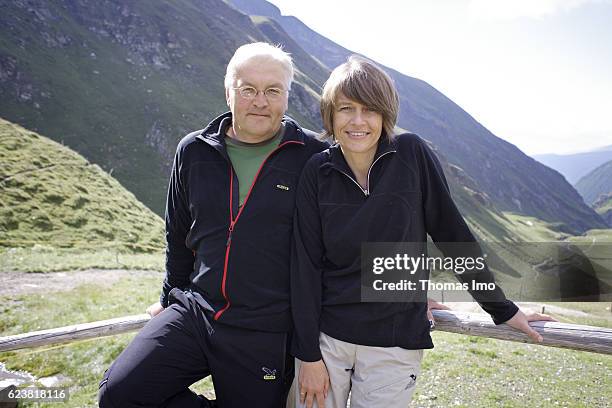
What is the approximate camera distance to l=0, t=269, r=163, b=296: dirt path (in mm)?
15977

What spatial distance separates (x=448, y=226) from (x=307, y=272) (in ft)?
4.25

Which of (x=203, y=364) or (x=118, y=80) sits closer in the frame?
(x=203, y=364)

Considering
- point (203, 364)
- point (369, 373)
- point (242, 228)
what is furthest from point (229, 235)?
point (369, 373)

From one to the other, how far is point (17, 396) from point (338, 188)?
18.1 ft

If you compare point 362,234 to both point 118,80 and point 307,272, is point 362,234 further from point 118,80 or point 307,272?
point 118,80

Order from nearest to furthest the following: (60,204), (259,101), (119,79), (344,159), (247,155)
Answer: (344,159) → (259,101) → (247,155) → (60,204) → (119,79)

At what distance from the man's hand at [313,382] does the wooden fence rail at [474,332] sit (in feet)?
5.21

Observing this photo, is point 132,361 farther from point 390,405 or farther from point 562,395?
point 562,395

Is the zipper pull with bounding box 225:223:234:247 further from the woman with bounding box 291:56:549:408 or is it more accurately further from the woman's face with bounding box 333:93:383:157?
the woman's face with bounding box 333:93:383:157

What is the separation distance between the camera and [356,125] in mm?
3609

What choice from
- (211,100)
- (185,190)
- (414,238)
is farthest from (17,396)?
(211,100)

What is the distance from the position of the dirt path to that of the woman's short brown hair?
15.8 meters

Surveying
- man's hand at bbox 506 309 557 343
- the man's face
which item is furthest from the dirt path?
man's hand at bbox 506 309 557 343

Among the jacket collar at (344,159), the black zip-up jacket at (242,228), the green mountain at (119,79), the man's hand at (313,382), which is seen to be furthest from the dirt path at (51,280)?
the green mountain at (119,79)
